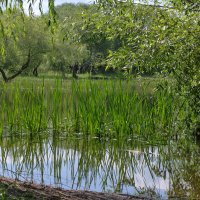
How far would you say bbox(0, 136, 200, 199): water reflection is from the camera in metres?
5.92

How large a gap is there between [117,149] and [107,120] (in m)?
1.01

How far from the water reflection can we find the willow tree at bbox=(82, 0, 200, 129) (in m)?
1.30

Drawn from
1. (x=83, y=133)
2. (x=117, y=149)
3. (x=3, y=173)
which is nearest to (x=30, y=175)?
(x=3, y=173)

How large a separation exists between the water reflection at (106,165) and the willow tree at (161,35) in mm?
1299

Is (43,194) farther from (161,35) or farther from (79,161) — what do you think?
(161,35)

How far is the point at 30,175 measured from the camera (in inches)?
241

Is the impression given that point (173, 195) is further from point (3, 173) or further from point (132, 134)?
point (132, 134)

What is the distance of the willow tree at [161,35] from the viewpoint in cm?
751

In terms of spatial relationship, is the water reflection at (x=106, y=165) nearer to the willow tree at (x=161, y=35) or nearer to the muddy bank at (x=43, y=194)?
the muddy bank at (x=43, y=194)

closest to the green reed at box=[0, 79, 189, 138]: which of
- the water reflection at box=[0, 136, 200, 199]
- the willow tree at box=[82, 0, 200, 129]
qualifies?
the water reflection at box=[0, 136, 200, 199]

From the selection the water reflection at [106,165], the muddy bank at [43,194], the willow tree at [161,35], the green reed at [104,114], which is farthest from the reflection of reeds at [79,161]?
the willow tree at [161,35]

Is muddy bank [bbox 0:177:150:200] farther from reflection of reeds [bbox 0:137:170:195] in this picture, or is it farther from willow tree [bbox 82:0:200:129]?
willow tree [bbox 82:0:200:129]

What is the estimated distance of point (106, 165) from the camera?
22.9 feet

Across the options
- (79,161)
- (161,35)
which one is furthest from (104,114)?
(161,35)
